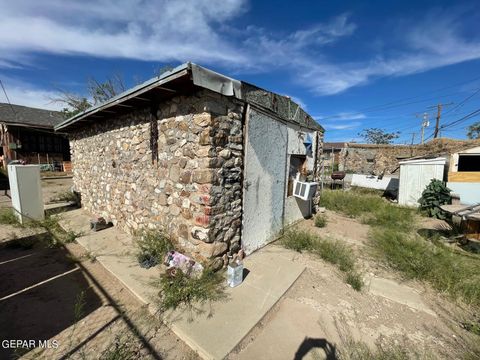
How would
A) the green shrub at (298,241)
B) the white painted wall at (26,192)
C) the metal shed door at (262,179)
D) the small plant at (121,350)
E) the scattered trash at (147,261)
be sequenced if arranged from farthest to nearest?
the white painted wall at (26,192) → the green shrub at (298,241) → the metal shed door at (262,179) → the scattered trash at (147,261) → the small plant at (121,350)

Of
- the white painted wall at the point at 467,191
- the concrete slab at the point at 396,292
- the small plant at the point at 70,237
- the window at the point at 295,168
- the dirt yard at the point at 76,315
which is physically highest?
the window at the point at 295,168

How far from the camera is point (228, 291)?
3.12 m

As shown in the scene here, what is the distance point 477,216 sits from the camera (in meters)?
4.49

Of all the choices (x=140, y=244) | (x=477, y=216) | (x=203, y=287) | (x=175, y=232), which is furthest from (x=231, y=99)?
(x=477, y=216)

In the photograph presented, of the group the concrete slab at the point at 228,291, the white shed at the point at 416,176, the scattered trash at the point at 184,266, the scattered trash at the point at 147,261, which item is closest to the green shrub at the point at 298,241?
the concrete slab at the point at 228,291

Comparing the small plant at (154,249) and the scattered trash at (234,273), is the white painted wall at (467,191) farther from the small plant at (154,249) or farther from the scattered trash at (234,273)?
the small plant at (154,249)

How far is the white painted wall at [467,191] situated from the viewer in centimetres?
830

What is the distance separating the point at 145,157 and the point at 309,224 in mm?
4715

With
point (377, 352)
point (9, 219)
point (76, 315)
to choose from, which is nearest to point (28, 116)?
point (9, 219)

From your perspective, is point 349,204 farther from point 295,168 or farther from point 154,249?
point 154,249

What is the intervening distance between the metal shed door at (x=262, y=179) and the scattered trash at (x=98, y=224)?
12.9ft

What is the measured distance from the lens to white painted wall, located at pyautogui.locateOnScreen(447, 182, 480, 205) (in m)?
8.30

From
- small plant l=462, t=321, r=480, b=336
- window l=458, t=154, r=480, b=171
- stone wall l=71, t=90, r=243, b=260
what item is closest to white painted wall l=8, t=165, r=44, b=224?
stone wall l=71, t=90, r=243, b=260

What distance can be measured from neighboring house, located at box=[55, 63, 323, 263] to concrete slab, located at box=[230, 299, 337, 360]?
4.21 feet
